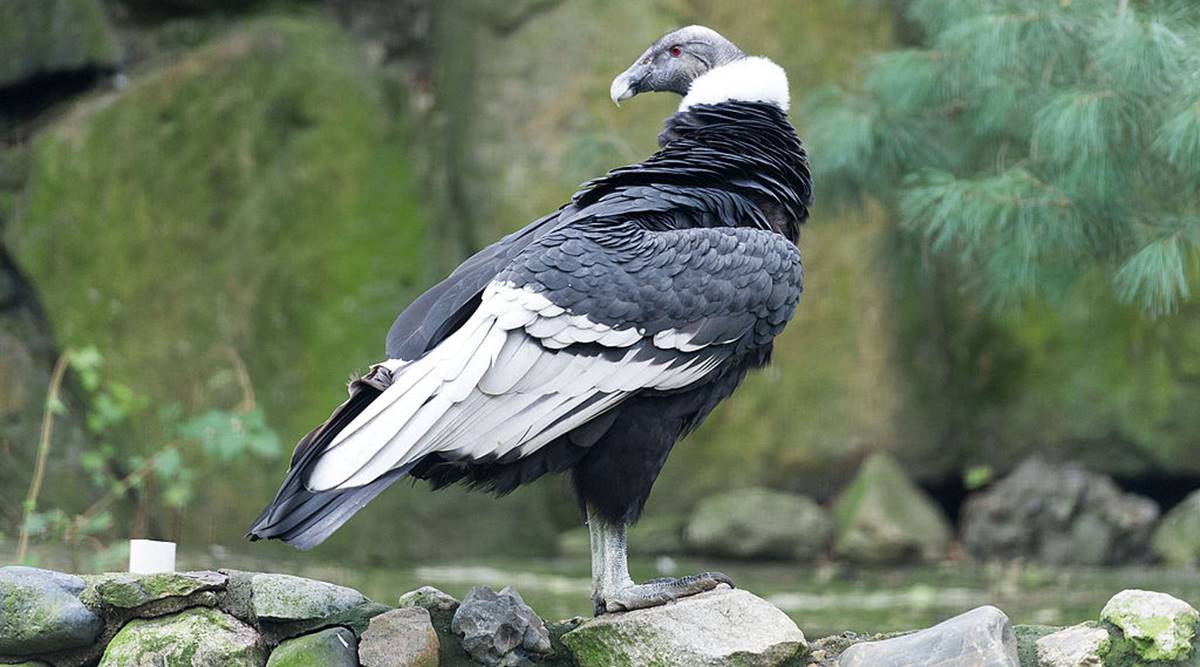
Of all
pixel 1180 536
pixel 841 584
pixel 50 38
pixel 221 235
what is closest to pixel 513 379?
pixel 841 584

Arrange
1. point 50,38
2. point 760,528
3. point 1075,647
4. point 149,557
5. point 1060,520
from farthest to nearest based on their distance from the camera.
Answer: point 50,38
point 760,528
point 1060,520
point 149,557
point 1075,647

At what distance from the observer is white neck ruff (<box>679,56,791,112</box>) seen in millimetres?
3975

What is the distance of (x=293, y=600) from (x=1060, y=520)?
17.7ft

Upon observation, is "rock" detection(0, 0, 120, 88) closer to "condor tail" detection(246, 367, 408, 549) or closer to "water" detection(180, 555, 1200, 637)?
"water" detection(180, 555, 1200, 637)

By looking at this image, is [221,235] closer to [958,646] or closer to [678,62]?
[678,62]

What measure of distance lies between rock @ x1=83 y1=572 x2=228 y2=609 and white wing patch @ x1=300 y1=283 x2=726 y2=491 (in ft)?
1.61

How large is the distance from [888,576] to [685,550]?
1.22 metres

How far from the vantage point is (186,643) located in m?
3.22

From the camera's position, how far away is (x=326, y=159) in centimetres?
800

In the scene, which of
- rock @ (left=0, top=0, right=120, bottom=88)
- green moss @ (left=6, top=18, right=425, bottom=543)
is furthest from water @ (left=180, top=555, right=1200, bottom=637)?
rock @ (left=0, top=0, right=120, bottom=88)

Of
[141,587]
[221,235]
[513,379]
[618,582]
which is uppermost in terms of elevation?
[221,235]

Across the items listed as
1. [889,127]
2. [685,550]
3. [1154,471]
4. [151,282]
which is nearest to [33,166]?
[151,282]

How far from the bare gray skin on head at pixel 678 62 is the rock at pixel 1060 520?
4304mm

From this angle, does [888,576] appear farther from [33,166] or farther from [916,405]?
[33,166]
